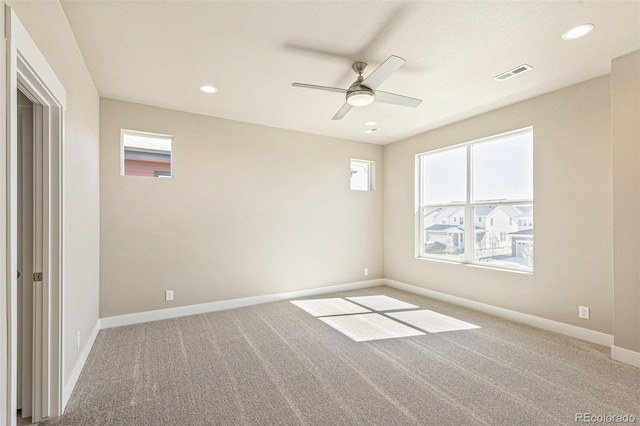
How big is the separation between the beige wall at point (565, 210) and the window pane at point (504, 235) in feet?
0.50

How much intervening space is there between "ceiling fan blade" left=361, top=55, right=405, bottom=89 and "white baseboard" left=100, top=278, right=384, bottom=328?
354 cm

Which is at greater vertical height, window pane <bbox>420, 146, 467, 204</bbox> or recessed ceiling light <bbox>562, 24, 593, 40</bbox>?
recessed ceiling light <bbox>562, 24, 593, 40</bbox>

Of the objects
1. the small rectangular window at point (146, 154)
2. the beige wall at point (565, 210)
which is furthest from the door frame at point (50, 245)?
the beige wall at point (565, 210)

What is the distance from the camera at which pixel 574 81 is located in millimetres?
3359

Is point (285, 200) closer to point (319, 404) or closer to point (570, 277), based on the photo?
point (319, 404)

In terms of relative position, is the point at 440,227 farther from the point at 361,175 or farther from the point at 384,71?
the point at 384,71

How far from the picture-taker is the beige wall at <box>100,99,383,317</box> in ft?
12.6

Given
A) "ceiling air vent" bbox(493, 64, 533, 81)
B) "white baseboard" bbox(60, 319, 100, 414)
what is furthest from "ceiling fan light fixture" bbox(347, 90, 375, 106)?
"white baseboard" bbox(60, 319, 100, 414)

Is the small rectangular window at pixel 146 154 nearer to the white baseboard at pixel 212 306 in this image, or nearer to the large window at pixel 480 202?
the white baseboard at pixel 212 306

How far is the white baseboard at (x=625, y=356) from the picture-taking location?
2.75 metres

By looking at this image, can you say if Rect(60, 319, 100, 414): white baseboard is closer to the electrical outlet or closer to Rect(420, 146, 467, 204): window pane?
the electrical outlet

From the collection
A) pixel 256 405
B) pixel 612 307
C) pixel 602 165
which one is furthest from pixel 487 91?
pixel 256 405

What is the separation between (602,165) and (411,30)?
261 centimetres

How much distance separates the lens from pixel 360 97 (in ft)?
9.20
